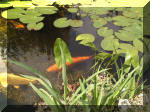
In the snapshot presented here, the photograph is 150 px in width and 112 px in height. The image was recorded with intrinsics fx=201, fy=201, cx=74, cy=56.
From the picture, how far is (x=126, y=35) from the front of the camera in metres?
1.49

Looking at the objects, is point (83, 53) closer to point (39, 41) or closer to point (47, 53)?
point (47, 53)

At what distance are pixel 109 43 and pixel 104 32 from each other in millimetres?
150

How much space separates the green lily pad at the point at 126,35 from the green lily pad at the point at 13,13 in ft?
2.79

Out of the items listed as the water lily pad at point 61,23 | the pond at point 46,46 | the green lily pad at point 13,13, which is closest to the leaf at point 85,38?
the pond at point 46,46

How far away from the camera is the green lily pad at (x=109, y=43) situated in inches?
54.1

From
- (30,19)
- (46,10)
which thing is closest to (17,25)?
(30,19)

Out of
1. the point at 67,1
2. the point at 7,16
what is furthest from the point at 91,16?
the point at 7,16

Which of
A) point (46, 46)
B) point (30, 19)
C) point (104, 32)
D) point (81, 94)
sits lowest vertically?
point (81, 94)

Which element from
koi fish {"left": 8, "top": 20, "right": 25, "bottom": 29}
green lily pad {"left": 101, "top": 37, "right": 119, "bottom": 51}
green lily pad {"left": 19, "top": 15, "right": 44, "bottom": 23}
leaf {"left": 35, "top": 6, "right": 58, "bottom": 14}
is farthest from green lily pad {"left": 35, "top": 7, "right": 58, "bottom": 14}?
green lily pad {"left": 101, "top": 37, "right": 119, "bottom": 51}

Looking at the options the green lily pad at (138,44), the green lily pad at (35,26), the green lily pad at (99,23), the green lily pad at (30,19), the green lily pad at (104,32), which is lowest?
the green lily pad at (138,44)

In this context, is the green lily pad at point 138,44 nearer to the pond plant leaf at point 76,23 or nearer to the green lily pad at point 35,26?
the pond plant leaf at point 76,23

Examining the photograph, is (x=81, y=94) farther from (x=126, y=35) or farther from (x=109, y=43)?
(x=126, y=35)

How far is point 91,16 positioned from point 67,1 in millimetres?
372

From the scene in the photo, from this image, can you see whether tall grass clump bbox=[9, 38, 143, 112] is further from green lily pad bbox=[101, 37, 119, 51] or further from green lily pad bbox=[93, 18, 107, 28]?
green lily pad bbox=[93, 18, 107, 28]
